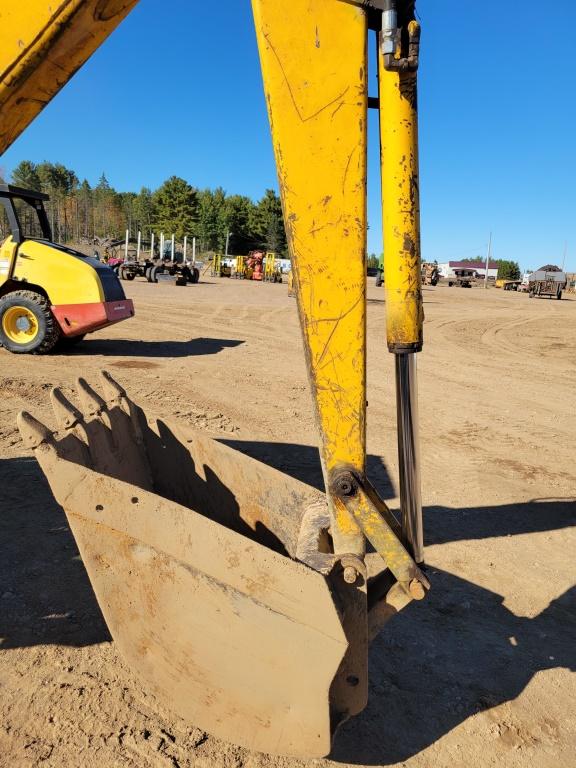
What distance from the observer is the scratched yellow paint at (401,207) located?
1.72m

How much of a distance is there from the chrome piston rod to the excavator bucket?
0.86ft

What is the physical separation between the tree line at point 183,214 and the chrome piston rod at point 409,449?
201ft

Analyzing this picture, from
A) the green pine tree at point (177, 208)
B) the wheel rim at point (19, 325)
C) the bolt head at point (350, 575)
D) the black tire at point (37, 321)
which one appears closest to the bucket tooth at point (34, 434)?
the bolt head at point (350, 575)

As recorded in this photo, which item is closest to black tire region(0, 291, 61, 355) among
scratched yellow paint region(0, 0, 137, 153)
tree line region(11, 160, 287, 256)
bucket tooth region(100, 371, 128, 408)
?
bucket tooth region(100, 371, 128, 408)

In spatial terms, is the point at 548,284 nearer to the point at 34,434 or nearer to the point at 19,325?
the point at 19,325

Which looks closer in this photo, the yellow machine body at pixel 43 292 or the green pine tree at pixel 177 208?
the yellow machine body at pixel 43 292

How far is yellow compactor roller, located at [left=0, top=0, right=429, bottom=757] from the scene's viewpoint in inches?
65.7

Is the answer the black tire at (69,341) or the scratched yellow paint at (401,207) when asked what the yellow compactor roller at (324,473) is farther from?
the black tire at (69,341)

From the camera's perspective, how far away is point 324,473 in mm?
1946

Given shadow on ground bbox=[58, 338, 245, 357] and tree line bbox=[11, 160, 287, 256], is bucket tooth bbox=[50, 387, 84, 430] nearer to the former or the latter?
shadow on ground bbox=[58, 338, 245, 357]

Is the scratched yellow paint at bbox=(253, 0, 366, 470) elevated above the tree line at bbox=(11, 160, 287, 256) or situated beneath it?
situated beneath

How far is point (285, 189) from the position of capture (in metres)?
1.72

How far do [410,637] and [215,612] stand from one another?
54.3 inches

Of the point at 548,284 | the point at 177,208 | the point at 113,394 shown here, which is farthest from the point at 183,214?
the point at 113,394
